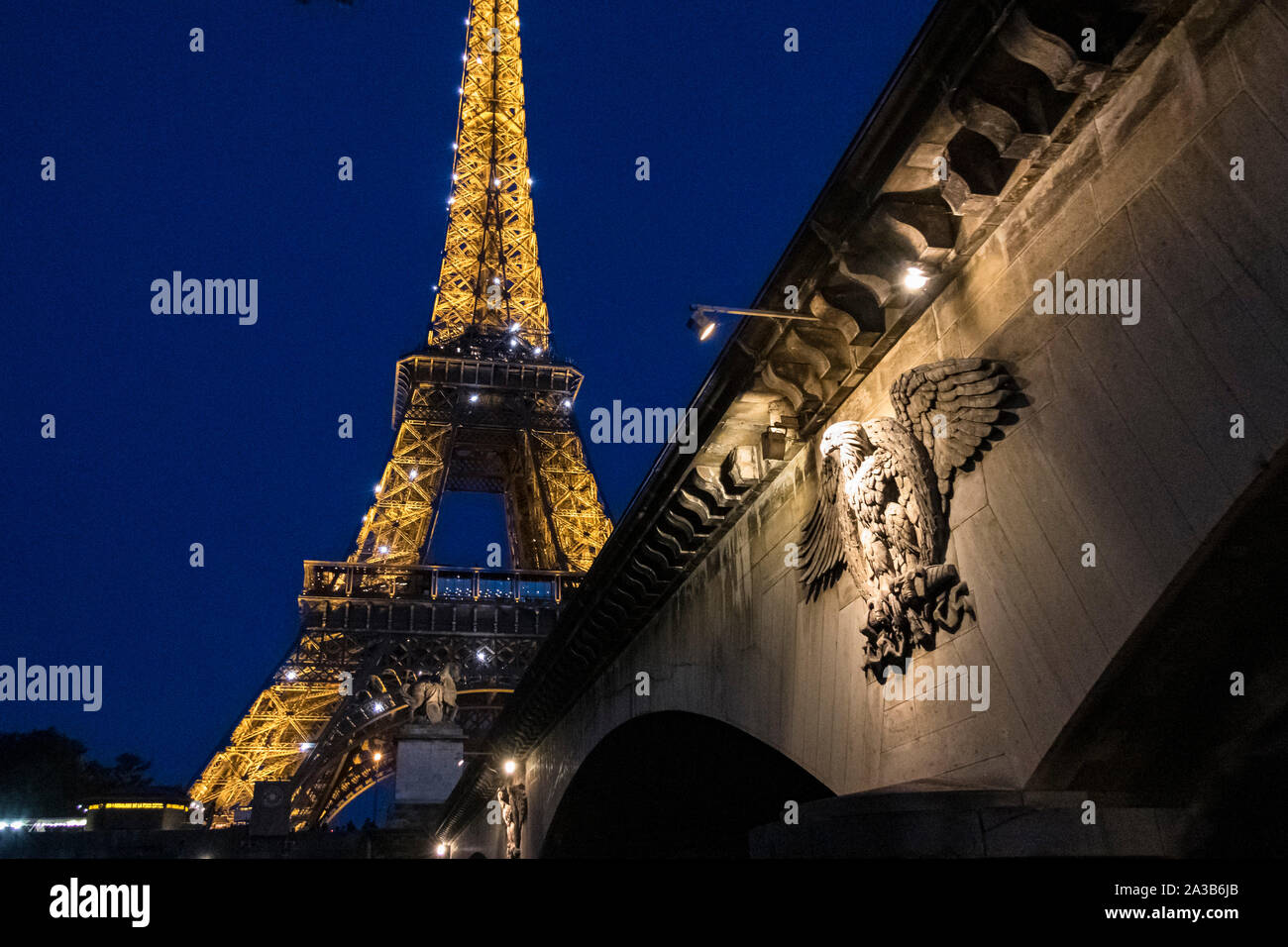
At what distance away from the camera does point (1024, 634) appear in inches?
220

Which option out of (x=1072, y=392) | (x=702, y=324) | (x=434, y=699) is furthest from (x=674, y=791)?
(x=1072, y=392)

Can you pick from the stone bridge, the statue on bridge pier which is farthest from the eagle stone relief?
the statue on bridge pier

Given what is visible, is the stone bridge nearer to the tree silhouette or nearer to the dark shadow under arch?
the dark shadow under arch

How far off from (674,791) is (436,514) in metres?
39.3

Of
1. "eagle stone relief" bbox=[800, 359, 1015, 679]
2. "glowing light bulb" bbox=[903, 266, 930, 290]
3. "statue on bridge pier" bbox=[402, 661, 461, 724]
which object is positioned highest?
"glowing light bulb" bbox=[903, 266, 930, 290]

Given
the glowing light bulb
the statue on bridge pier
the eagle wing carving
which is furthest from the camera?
the statue on bridge pier

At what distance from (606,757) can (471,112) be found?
6066 cm

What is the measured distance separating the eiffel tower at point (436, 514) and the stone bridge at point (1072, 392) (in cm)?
3075

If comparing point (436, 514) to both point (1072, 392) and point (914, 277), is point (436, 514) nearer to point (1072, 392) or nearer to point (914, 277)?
point (914, 277)

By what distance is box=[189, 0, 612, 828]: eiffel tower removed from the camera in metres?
46.1

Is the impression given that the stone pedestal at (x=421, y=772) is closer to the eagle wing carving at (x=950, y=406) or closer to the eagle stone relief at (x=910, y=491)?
the eagle stone relief at (x=910, y=491)

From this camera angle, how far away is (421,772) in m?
31.5

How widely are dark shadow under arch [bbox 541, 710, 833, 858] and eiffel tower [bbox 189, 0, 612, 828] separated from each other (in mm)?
14237

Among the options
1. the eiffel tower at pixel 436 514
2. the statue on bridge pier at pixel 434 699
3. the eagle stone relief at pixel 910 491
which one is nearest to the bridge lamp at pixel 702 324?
the eagle stone relief at pixel 910 491
